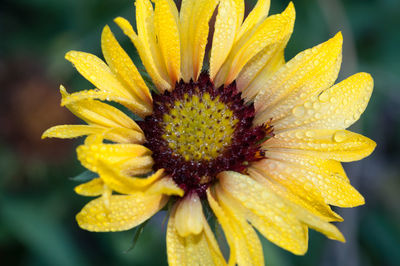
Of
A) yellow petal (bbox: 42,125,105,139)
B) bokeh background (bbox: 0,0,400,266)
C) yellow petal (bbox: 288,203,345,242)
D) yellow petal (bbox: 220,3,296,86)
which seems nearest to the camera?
yellow petal (bbox: 288,203,345,242)

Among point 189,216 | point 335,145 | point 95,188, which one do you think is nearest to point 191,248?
point 189,216

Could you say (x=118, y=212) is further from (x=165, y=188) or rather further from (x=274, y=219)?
(x=274, y=219)

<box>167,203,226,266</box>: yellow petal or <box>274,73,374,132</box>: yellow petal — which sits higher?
<box>274,73,374,132</box>: yellow petal

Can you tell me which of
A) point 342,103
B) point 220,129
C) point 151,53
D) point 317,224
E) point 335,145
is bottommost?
point 317,224

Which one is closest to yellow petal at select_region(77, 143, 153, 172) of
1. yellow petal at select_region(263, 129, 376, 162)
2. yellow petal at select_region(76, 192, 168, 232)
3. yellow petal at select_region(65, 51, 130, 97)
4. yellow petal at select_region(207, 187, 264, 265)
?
yellow petal at select_region(76, 192, 168, 232)

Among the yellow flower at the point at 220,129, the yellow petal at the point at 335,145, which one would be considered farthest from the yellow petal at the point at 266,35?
the yellow petal at the point at 335,145

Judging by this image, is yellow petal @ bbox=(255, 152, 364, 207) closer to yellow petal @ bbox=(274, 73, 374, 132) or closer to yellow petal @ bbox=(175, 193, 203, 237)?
yellow petal @ bbox=(274, 73, 374, 132)
